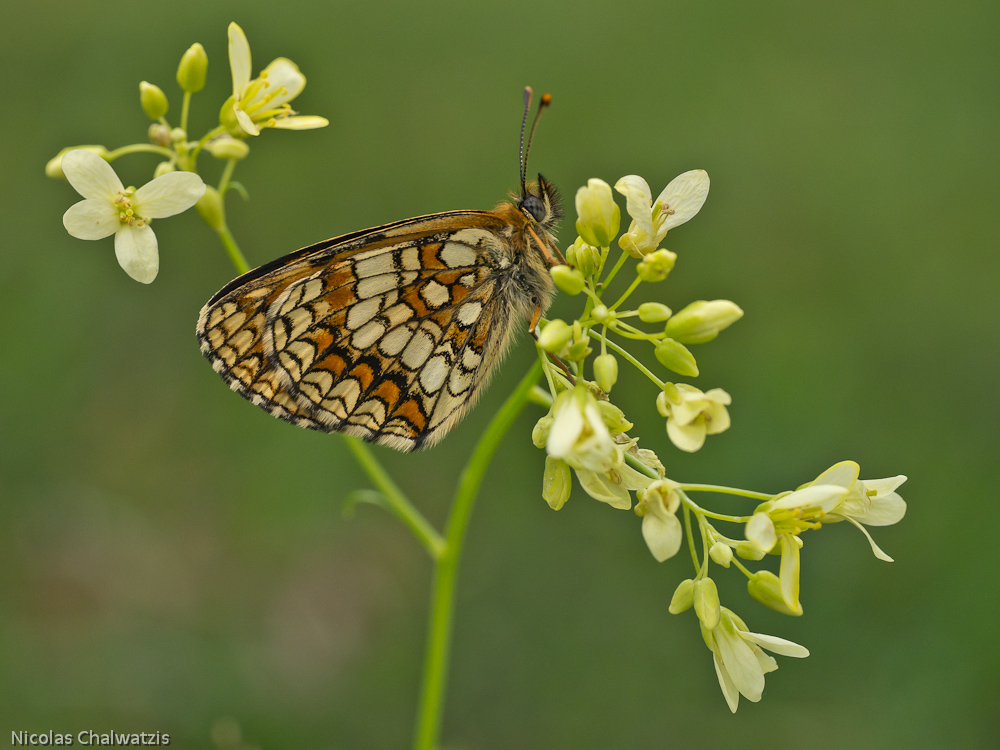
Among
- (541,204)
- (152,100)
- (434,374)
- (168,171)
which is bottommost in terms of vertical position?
(434,374)

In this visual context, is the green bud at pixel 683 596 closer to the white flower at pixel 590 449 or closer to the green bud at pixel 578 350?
the white flower at pixel 590 449

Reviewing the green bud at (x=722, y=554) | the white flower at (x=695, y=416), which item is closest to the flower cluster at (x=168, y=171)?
the white flower at (x=695, y=416)

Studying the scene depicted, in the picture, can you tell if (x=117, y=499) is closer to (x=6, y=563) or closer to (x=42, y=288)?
(x=6, y=563)

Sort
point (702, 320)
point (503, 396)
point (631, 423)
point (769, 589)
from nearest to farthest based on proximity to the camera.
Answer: point (702, 320), point (769, 589), point (631, 423), point (503, 396)

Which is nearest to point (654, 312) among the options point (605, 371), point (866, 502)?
point (605, 371)

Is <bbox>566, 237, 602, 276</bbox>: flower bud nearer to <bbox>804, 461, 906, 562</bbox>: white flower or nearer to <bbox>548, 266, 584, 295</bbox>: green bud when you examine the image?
<bbox>548, 266, 584, 295</bbox>: green bud

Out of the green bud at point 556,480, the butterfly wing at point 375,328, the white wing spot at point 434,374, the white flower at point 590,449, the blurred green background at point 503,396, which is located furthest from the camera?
the blurred green background at point 503,396

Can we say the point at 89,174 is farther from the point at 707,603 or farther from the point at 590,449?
the point at 707,603
